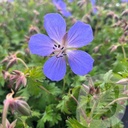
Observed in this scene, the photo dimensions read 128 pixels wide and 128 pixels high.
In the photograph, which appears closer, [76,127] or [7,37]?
[76,127]

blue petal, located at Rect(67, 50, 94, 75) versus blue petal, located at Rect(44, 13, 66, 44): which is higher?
blue petal, located at Rect(44, 13, 66, 44)

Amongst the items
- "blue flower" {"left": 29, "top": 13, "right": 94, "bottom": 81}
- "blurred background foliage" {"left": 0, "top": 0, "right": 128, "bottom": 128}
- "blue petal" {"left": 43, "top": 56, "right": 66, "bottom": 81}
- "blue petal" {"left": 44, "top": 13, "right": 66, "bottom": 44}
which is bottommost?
"blurred background foliage" {"left": 0, "top": 0, "right": 128, "bottom": 128}

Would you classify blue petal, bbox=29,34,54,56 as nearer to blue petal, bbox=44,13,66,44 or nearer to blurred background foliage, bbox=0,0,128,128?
blue petal, bbox=44,13,66,44

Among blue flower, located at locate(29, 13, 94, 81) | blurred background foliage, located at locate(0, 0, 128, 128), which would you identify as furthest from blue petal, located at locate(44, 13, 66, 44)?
blurred background foliage, located at locate(0, 0, 128, 128)

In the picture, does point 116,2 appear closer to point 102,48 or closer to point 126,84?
point 102,48

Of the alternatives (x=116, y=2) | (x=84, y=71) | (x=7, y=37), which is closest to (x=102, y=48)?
(x=7, y=37)

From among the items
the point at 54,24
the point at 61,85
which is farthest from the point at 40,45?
the point at 61,85

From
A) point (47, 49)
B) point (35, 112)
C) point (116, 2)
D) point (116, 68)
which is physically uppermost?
point (116, 2)

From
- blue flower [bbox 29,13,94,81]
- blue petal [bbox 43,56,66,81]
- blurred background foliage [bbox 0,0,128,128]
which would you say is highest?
blue flower [bbox 29,13,94,81]

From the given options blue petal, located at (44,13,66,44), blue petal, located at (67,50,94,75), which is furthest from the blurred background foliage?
blue petal, located at (44,13,66,44)
